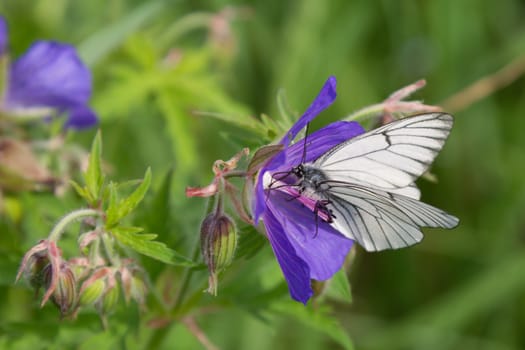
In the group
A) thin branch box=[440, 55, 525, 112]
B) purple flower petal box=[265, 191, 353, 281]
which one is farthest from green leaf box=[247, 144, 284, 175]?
thin branch box=[440, 55, 525, 112]

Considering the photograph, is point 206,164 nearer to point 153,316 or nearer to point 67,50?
point 67,50

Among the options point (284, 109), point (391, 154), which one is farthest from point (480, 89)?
point (391, 154)

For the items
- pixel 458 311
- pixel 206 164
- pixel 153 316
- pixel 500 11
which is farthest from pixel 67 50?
pixel 500 11

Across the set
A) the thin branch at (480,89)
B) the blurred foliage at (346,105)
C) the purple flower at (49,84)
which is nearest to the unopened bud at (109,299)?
the blurred foliage at (346,105)

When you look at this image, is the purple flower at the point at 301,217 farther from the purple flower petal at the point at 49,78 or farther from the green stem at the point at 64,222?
the purple flower petal at the point at 49,78

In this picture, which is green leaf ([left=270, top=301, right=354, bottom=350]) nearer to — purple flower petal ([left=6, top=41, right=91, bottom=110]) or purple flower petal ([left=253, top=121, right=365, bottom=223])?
purple flower petal ([left=253, top=121, right=365, bottom=223])
